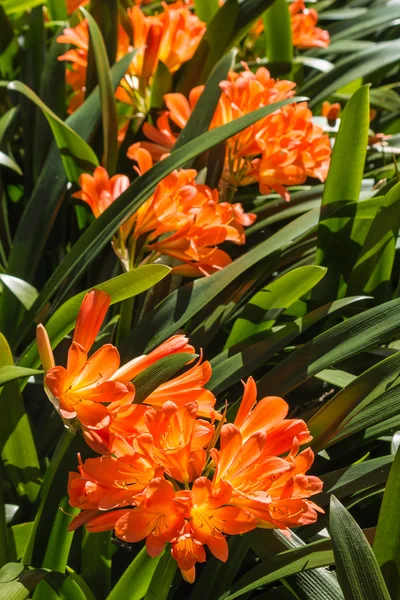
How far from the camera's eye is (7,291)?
3.68 ft

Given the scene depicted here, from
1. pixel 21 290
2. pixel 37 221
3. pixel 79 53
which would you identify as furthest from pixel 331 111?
pixel 21 290

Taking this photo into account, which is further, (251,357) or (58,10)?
(58,10)

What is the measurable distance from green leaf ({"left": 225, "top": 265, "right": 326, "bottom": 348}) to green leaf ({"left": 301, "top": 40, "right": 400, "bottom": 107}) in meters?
0.69

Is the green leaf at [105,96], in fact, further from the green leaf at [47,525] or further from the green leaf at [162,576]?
the green leaf at [162,576]

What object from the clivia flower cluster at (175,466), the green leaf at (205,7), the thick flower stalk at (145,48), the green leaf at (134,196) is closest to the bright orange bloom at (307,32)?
the green leaf at (205,7)

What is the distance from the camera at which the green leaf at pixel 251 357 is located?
924 mm

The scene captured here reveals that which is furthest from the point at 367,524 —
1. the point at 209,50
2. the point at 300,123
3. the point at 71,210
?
the point at 209,50

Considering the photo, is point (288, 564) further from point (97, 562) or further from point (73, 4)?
point (73, 4)

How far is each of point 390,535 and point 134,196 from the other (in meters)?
0.52

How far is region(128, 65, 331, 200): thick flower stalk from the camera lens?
111 centimetres

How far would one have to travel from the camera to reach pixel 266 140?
1109 mm

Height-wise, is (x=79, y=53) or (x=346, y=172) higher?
(x=79, y=53)

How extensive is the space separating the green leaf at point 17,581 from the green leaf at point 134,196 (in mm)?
396

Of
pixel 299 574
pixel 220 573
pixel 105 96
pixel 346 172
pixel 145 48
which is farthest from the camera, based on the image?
pixel 145 48
